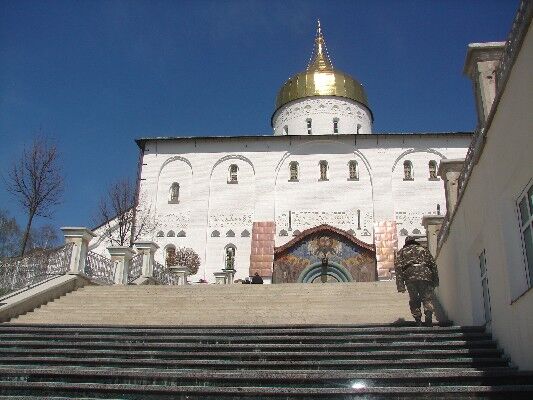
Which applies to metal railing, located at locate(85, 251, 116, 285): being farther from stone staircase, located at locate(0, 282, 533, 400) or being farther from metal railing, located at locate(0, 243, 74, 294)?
stone staircase, located at locate(0, 282, 533, 400)

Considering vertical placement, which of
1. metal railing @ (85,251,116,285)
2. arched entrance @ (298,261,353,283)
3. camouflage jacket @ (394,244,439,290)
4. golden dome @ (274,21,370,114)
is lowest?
camouflage jacket @ (394,244,439,290)

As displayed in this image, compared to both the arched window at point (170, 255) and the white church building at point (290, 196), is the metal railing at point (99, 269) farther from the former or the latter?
the arched window at point (170, 255)

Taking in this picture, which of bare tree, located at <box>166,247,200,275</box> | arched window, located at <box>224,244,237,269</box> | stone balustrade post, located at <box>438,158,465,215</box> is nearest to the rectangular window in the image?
stone balustrade post, located at <box>438,158,465,215</box>

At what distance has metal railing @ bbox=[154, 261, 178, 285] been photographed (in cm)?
2255

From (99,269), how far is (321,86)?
2982cm

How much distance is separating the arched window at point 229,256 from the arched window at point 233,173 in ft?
14.9

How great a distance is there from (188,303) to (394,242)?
22.5 metres

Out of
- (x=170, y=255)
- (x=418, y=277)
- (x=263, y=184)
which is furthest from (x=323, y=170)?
(x=418, y=277)

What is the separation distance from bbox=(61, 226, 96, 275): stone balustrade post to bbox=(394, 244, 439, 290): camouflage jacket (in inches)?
389

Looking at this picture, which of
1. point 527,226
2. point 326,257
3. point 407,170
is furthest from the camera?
point 407,170

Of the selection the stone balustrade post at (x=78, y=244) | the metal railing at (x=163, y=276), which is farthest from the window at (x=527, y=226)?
the metal railing at (x=163, y=276)

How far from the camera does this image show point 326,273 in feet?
107

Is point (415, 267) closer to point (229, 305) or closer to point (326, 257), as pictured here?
point (229, 305)

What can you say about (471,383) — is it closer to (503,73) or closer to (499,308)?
(499,308)
